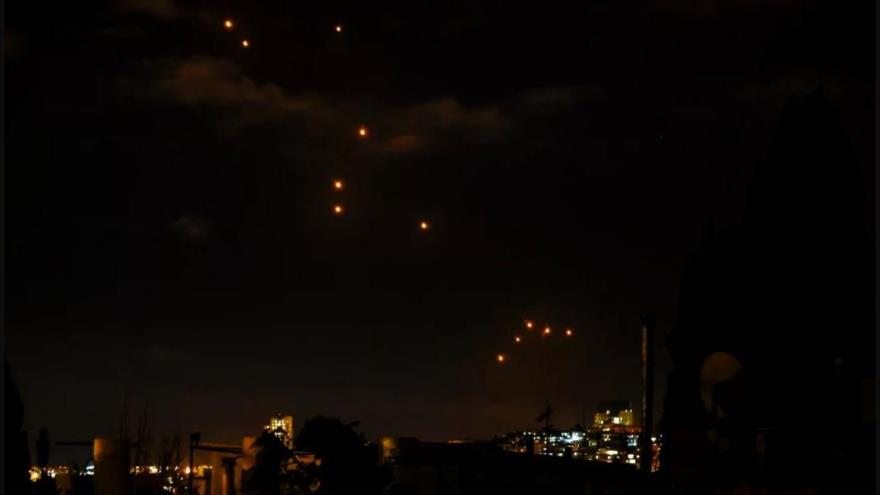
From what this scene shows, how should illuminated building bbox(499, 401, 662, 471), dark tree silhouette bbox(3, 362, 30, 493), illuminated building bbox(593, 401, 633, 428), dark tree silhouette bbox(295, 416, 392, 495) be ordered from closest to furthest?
dark tree silhouette bbox(3, 362, 30, 493)
dark tree silhouette bbox(295, 416, 392, 495)
illuminated building bbox(499, 401, 662, 471)
illuminated building bbox(593, 401, 633, 428)

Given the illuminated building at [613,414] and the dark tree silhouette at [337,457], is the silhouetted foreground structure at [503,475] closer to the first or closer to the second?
the dark tree silhouette at [337,457]

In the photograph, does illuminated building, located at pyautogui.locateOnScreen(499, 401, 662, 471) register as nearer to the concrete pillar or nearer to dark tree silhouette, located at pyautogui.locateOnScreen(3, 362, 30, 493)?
the concrete pillar

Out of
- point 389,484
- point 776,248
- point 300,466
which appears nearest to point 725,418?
point 389,484

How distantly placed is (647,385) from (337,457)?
4.24 meters

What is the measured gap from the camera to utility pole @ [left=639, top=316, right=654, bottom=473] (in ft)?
46.0

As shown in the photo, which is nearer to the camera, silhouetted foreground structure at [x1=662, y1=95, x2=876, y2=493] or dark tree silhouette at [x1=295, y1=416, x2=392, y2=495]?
dark tree silhouette at [x1=295, y1=416, x2=392, y2=495]

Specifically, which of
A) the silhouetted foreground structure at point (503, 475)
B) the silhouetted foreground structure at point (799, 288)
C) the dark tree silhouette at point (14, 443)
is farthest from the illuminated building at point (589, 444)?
the dark tree silhouette at point (14, 443)

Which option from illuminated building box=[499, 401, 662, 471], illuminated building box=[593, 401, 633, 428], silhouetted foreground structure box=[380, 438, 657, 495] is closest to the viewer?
silhouetted foreground structure box=[380, 438, 657, 495]

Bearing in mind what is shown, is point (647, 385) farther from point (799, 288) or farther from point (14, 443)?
point (799, 288)

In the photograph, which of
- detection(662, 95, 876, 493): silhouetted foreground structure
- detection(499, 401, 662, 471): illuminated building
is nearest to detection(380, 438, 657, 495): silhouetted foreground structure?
detection(662, 95, 876, 493): silhouetted foreground structure

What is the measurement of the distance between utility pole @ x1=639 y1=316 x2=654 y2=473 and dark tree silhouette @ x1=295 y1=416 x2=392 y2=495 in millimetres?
3726

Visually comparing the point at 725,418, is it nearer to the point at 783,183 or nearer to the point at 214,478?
the point at 783,183

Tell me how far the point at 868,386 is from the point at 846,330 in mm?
9817

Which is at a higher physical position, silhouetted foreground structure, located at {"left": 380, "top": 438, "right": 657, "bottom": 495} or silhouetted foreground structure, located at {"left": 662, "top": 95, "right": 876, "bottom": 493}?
silhouetted foreground structure, located at {"left": 662, "top": 95, "right": 876, "bottom": 493}
